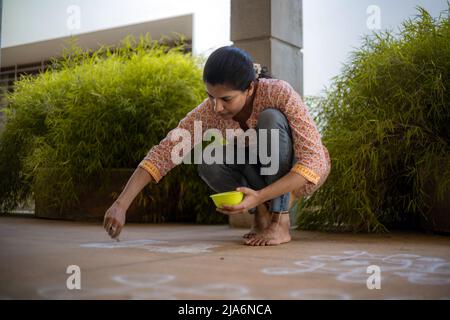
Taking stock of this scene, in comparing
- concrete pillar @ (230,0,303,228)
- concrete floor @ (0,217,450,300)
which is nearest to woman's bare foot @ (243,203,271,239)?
concrete floor @ (0,217,450,300)

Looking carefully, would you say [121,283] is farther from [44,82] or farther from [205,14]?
[205,14]

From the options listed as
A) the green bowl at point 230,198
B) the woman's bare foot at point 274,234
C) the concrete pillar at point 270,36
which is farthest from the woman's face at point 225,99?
the concrete pillar at point 270,36

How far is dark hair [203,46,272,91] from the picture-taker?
198cm

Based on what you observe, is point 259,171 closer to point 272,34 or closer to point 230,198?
point 230,198

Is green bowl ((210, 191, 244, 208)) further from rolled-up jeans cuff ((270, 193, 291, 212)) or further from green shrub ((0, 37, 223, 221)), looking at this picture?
green shrub ((0, 37, 223, 221))

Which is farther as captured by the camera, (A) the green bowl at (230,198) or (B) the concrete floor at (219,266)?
(A) the green bowl at (230,198)

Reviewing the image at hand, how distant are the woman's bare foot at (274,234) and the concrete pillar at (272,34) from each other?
117 cm

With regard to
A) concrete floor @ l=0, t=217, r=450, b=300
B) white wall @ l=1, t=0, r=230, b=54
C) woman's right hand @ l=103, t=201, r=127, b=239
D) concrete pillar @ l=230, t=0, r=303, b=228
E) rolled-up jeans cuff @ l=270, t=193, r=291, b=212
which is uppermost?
white wall @ l=1, t=0, r=230, b=54

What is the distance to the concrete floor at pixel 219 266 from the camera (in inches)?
48.2

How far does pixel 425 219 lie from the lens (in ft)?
9.02

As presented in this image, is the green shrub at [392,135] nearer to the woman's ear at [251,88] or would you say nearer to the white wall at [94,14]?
the woman's ear at [251,88]

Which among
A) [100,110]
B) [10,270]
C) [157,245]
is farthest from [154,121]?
[10,270]

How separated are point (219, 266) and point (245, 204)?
0.97 feet
